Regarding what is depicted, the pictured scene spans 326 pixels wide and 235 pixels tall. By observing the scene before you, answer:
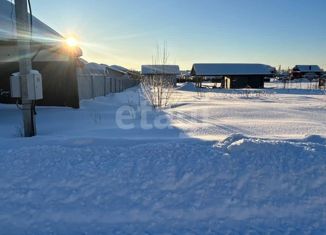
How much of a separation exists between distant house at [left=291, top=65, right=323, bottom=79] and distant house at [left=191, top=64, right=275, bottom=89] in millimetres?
37032

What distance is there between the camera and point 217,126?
24.2ft

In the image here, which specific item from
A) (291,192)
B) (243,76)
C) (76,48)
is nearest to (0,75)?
(76,48)

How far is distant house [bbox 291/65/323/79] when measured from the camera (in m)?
87.7

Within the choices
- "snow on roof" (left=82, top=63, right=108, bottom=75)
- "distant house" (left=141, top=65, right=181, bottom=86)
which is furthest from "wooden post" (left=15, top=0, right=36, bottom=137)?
"snow on roof" (left=82, top=63, right=108, bottom=75)

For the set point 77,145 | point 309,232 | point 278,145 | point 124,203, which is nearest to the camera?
point 309,232

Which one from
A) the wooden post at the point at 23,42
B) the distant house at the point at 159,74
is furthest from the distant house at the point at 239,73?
the wooden post at the point at 23,42

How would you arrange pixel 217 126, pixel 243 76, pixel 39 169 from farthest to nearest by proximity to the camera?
pixel 243 76 < pixel 217 126 < pixel 39 169

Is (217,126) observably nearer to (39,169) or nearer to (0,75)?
(39,169)

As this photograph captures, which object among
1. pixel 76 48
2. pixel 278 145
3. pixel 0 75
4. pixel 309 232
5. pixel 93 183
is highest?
pixel 76 48

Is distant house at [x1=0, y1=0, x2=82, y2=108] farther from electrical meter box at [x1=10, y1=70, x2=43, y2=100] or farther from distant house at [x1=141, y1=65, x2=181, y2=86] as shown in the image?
electrical meter box at [x1=10, y1=70, x2=43, y2=100]

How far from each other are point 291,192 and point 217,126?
10.6 feet

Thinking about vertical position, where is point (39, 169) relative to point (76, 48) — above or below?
Answer: below

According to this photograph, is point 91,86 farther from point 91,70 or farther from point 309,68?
point 309,68

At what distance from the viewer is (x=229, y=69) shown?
185ft
